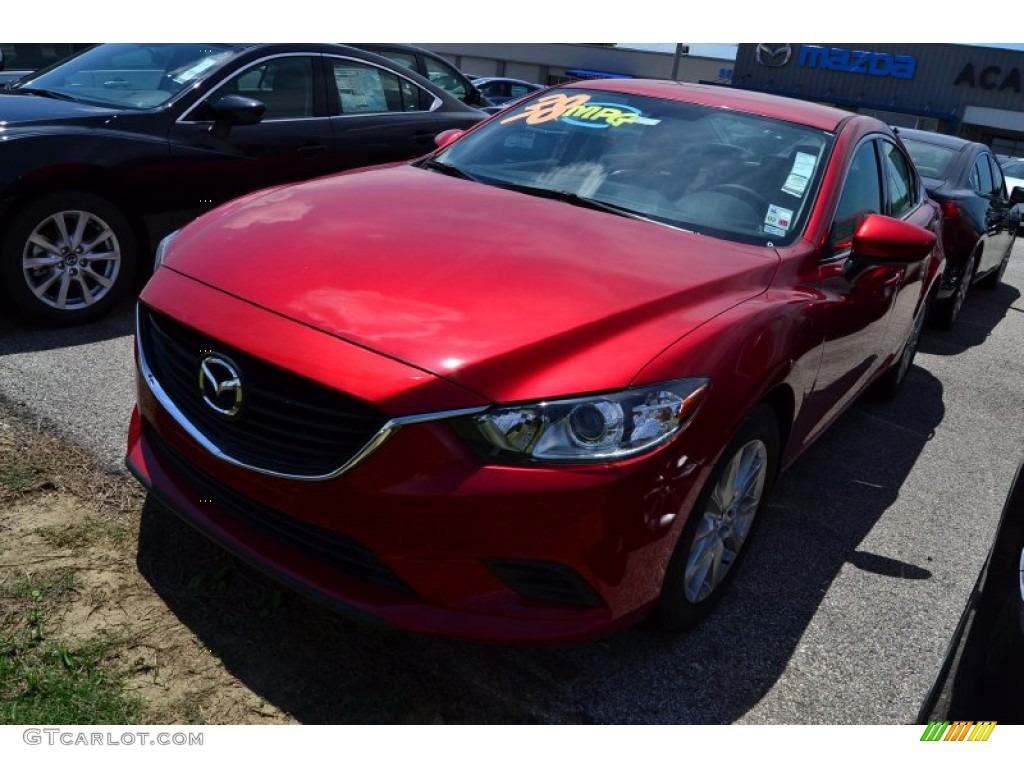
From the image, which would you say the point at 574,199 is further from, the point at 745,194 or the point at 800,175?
the point at 800,175

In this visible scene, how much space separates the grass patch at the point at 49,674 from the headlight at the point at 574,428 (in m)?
1.09

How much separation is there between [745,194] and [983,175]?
5.69m

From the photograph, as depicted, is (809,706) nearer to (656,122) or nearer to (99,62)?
(656,122)

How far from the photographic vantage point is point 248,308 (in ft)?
7.73

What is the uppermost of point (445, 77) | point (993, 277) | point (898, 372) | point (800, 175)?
point (800, 175)

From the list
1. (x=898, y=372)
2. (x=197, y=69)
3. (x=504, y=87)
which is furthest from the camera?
(x=504, y=87)

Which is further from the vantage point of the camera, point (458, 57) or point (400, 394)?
point (458, 57)

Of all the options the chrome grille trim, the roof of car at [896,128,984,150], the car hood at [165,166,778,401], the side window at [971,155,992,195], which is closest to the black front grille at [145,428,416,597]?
the chrome grille trim

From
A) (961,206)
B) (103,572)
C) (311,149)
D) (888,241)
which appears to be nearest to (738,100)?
(888,241)

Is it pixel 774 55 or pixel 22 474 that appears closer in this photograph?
pixel 22 474

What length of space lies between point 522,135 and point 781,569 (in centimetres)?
198

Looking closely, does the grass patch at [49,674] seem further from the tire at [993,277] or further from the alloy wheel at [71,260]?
the tire at [993,277]

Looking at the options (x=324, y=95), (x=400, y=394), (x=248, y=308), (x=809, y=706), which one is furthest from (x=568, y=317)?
(x=324, y=95)

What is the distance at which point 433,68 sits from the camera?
24.3 ft
